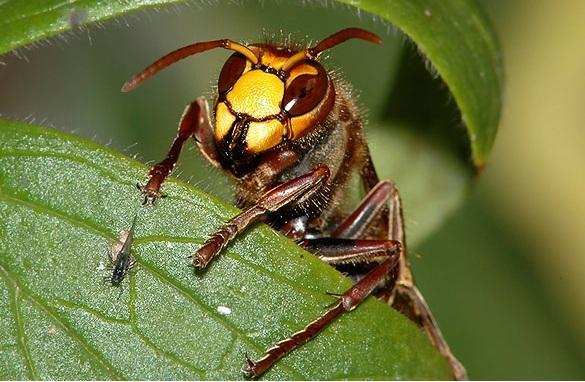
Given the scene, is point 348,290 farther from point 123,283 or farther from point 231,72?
point 231,72

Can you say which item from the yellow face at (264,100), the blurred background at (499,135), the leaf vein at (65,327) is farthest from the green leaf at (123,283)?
the blurred background at (499,135)

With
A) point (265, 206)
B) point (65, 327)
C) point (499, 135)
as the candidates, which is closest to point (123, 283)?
point (65, 327)

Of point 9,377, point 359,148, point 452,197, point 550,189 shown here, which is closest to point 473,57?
point 359,148

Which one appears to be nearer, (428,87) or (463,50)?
(463,50)

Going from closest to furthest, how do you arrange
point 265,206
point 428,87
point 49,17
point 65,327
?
point 65,327
point 49,17
point 265,206
point 428,87

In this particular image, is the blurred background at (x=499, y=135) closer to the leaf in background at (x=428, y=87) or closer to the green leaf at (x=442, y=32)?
the leaf in background at (x=428, y=87)

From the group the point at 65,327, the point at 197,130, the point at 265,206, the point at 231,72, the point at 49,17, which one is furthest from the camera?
the point at 197,130

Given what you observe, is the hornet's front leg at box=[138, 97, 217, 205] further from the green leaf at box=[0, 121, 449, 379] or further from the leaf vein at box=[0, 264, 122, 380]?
the leaf vein at box=[0, 264, 122, 380]

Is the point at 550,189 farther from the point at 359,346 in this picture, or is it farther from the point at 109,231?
the point at 109,231
